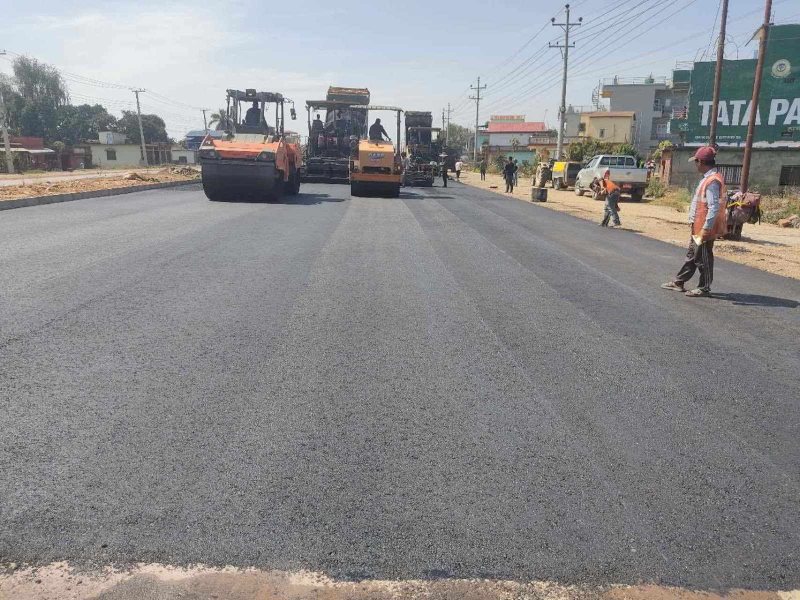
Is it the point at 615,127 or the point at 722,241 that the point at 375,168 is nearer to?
the point at 722,241

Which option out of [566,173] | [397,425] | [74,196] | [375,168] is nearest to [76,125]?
[566,173]

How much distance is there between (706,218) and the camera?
7.33 meters

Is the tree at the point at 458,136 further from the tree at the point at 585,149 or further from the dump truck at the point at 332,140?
the dump truck at the point at 332,140

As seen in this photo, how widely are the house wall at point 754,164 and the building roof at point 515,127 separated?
74.2 metres

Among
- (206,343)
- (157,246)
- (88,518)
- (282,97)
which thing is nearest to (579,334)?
(206,343)

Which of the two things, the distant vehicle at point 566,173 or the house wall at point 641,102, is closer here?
the distant vehicle at point 566,173

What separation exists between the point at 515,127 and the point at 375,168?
3590 inches

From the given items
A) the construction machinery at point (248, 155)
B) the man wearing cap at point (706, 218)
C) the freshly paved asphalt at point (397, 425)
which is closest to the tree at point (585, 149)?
the construction machinery at point (248, 155)

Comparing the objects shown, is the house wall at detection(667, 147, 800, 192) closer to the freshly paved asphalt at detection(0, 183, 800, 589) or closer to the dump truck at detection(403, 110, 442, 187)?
the dump truck at detection(403, 110, 442, 187)

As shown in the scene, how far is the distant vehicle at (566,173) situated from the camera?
33531mm

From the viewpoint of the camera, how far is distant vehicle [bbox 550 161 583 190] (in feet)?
110

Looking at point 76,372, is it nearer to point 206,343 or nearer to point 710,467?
point 206,343

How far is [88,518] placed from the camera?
2732 mm

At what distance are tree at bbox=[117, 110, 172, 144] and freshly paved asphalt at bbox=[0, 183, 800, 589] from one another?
312 feet
